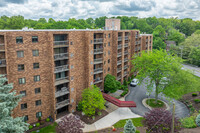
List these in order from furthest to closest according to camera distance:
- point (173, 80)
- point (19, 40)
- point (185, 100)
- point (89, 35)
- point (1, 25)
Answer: point (1, 25) → point (185, 100) → point (173, 80) → point (89, 35) → point (19, 40)

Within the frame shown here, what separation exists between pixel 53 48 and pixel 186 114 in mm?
35065

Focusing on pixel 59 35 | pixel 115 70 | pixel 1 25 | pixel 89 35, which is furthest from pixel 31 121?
Result: pixel 1 25

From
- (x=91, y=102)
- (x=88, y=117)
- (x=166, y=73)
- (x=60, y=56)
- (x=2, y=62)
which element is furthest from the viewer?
(x=166, y=73)

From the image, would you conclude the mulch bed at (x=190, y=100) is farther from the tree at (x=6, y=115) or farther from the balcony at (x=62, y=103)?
the tree at (x=6, y=115)

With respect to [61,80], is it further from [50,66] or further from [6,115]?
[6,115]

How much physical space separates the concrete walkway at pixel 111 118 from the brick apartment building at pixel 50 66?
7.13 meters

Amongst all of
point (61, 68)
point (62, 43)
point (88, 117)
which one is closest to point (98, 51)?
point (62, 43)

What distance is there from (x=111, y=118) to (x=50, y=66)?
695 inches

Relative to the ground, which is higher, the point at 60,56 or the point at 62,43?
the point at 62,43

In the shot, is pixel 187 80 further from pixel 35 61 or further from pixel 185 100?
pixel 35 61

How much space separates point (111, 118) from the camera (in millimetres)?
36000

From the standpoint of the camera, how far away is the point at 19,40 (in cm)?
2848

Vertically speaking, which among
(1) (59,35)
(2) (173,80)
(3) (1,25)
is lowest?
(2) (173,80)

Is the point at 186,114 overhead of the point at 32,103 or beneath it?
beneath
